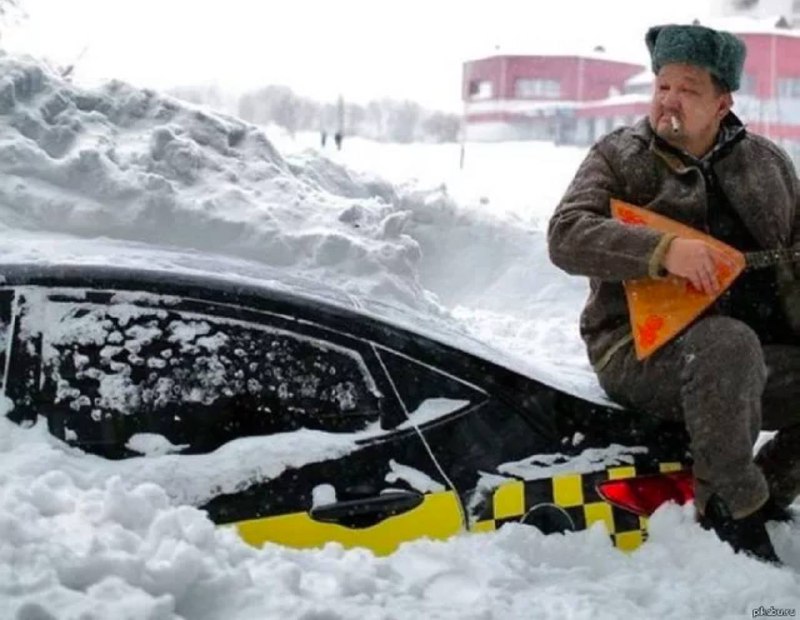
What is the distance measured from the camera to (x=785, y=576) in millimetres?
2615

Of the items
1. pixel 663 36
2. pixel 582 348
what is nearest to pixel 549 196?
pixel 582 348

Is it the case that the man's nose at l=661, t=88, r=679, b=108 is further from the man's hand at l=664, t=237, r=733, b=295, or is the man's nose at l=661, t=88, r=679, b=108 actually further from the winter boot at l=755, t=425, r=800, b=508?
the winter boot at l=755, t=425, r=800, b=508

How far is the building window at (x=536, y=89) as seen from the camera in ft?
74.8

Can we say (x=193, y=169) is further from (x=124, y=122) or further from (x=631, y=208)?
(x=631, y=208)

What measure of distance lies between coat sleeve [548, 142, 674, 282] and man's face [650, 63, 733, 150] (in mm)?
192

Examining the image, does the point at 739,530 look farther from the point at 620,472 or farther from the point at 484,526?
the point at 484,526

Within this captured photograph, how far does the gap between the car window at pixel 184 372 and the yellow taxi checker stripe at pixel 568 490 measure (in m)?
0.48

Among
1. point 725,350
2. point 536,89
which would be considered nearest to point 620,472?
point 725,350

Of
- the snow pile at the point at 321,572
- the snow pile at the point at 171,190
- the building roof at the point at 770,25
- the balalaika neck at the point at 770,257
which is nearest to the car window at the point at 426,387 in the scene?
the snow pile at the point at 321,572

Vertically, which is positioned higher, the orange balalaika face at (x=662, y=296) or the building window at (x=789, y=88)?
the building window at (x=789, y=88)

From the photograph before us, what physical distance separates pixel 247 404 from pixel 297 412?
0.39ft

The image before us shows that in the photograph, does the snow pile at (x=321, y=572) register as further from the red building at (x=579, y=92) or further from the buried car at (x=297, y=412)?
the red building at (x=579, y=92)

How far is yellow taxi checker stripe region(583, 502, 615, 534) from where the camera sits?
2623 mm

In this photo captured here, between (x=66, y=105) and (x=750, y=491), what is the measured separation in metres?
7.62
